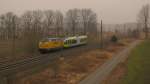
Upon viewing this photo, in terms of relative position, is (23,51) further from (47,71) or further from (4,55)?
(47,71)

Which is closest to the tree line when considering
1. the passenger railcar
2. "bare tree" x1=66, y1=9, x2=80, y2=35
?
"bare tree" x1=66, y1=9, x2=80, y2=35

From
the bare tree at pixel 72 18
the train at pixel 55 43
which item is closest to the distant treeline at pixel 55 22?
the bare tree at pixel 72 18

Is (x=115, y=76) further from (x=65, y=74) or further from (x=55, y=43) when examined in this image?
(x=55, y=43)

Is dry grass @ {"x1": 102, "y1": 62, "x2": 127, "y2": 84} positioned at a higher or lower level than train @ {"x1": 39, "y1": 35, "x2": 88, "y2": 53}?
lower

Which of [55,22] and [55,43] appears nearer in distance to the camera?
[55,43]

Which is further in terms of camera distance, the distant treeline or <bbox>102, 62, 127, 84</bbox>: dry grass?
the distant treeline

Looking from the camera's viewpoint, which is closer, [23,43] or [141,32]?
[23,43]

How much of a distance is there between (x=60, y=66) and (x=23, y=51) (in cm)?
1019

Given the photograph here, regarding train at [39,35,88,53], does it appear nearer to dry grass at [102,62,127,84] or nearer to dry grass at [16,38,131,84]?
dry grass at [16,38,131,84]

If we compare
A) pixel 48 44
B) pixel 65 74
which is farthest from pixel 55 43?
pixel 65 74

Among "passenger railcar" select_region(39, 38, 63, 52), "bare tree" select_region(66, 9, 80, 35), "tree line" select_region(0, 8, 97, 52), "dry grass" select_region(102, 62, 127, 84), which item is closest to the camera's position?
"dry grass" select_region(102, 62, 127, 84)

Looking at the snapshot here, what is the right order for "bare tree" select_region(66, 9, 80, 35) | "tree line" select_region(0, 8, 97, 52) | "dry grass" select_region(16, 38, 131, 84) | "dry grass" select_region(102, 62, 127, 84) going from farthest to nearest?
"bare tree" select_region(66, 9, 80, 35)
"tree line" select_region(0, 8, 97, 52)
"dry grass" select_region(102, 62, 127, 84)
"dry grass" select_region(16, 38, 131, 84)

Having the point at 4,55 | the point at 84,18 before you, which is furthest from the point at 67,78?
the point at 84,18

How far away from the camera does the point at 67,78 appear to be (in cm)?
2377
